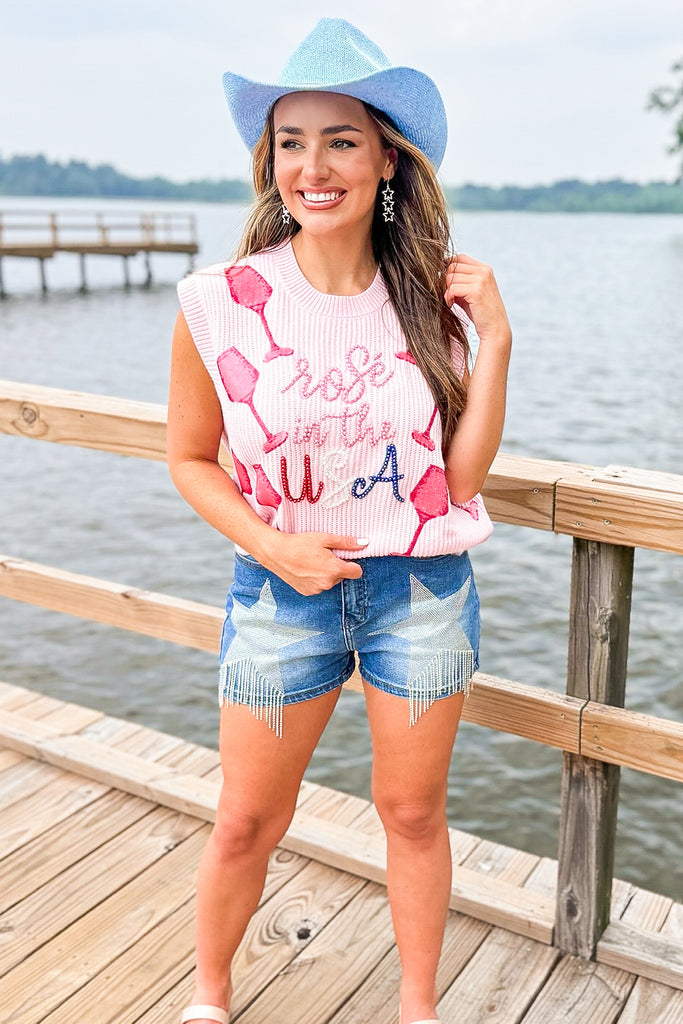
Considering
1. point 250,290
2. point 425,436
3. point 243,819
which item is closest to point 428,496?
point 425,436

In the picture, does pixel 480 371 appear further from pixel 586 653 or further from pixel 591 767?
pixel 591 767

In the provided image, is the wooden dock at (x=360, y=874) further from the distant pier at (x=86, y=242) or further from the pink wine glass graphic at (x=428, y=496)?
the distant pier at (x=86, y=242)

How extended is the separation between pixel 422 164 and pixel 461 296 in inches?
9.2

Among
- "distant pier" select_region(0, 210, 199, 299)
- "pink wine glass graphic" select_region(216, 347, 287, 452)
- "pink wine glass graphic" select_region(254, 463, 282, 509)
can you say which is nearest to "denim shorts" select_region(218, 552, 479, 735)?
"pink wine glass graphic" select_region(254, 463, 282, 509)

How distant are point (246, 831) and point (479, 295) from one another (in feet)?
3.38

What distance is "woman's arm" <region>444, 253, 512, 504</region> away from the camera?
5.60 ft

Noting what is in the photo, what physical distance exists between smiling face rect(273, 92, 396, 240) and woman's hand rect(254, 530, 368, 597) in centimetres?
50

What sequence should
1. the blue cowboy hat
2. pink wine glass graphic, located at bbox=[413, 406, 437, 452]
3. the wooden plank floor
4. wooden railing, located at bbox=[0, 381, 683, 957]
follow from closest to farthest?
the blue cowboy hat
pink wine glass graphic, located at bbox=[413, 406, 437, 452]
wooden railing, located at bbox=[0, 381, 683, 957]
the wooden plank floor

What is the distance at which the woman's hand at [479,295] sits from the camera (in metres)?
1.70

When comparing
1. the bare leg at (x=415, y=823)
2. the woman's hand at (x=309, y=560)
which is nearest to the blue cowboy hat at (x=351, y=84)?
the woman's hand at (x=309, y=560)

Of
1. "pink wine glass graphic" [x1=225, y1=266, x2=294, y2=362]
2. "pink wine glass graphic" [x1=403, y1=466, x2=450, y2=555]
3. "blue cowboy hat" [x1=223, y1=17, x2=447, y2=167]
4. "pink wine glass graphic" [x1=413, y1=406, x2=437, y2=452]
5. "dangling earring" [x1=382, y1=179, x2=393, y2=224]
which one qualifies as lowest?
"pink wine glass graphic" [x1=403, y1=466, x2=450, y2=555]

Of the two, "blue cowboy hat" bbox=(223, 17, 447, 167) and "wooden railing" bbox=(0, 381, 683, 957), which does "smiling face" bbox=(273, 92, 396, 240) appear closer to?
"blue cowboy hat" bbox=(223, 17, 447, 167)

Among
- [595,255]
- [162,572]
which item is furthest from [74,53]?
[162,572]

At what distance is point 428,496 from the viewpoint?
1761 mm
